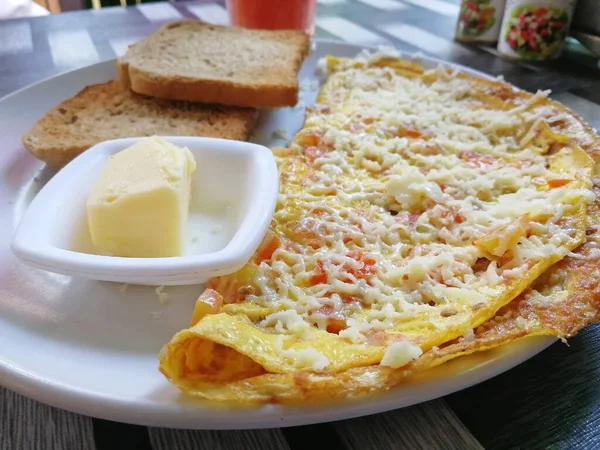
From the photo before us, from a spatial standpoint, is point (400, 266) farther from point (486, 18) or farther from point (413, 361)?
point (486, 18)

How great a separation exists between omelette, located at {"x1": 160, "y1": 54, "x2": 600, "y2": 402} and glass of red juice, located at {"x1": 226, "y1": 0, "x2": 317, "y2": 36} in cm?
144

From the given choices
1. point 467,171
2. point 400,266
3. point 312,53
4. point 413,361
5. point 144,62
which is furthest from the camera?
point 312,53

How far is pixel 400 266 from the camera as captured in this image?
1282mm

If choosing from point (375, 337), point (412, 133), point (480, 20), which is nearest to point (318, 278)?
point (375, 337)

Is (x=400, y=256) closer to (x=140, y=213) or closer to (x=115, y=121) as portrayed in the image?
(x=140, y=213)

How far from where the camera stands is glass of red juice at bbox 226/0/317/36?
3211 millimetres

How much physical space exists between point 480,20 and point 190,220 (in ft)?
8.43

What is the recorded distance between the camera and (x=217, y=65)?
2.43m

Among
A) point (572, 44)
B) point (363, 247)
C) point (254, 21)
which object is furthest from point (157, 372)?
point (572, 44)

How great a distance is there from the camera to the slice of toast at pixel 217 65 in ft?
7.18

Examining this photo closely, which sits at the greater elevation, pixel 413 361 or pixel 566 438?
pixel 413 361

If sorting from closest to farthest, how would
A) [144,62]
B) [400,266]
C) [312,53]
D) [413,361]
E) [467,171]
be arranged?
[413,361] → [400,266] → [467,171] → [144,62] → [312,53]

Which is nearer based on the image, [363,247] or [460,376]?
[460,376]

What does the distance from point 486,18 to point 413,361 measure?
294cm
